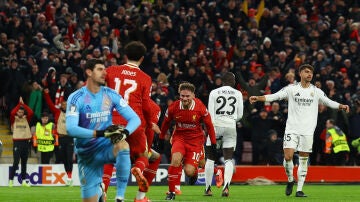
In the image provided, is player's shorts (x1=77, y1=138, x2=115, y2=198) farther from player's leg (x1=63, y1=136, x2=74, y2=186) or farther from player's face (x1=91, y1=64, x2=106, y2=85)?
player's leg (x1=63, y1=136, x2=74, y2=186)

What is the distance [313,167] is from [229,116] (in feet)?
27.0

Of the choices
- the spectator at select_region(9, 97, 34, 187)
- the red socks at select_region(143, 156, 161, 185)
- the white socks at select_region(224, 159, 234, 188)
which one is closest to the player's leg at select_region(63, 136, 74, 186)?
the spectator at select_region(9, 97, 34, 187)

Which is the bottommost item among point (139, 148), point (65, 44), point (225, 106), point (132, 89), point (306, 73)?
point (139, 148)

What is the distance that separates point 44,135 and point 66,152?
37.1 inches

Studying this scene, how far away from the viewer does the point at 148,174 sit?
47.1ft

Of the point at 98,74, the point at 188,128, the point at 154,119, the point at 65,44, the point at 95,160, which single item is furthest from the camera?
the point at 65,44

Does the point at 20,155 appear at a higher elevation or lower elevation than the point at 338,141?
lower

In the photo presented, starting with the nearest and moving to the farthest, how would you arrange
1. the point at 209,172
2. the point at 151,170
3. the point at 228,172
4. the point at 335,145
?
1. the point at 151,170
2. the point at 228,172
3. the point at 209,172
4. the point at 335,145

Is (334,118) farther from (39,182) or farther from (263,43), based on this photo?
(39,182)

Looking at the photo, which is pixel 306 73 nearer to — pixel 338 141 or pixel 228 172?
pixel 228 172

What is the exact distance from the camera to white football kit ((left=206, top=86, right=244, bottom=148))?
59.8 feet

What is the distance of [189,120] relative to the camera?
16.6 meters

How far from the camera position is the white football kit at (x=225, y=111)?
717 inches

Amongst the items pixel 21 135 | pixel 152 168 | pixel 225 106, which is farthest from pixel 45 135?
pixel 152 168
